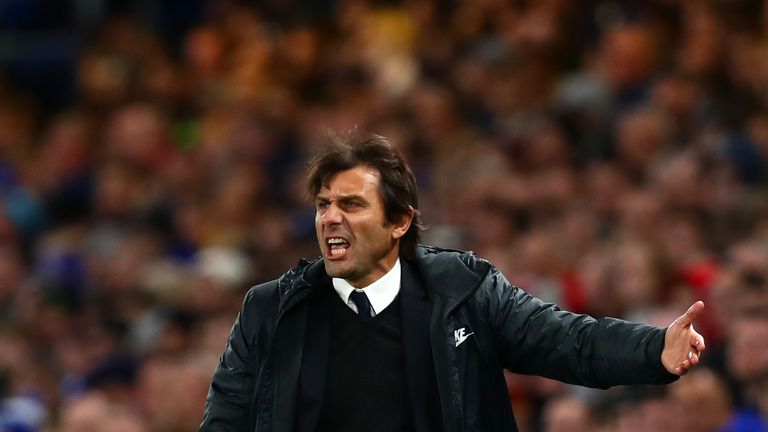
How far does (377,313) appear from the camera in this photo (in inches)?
178

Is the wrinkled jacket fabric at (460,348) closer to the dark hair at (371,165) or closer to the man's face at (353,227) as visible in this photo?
the man's face at (353,227)

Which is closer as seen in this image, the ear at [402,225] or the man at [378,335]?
the man at [378,335]

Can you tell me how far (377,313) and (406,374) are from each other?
0.21 metres

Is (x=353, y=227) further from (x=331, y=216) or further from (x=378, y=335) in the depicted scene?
(x=378, y=335)

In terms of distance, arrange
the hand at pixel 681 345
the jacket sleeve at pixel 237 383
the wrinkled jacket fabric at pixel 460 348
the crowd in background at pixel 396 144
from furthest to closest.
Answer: the crowd in background at pixel 396 144
the jacket sleeve at pixel 237 383
the wrinkled jacket fabric at pixel 460 348
the hand at pixel 681 345

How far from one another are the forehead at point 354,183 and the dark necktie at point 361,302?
0.27 metres

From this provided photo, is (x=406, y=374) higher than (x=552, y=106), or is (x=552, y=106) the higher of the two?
(x=552, y=106)

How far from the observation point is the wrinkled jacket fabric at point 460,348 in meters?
4.31

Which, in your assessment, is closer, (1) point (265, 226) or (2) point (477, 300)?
(2) point (477, 300)

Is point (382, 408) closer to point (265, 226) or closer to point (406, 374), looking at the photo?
point (406, 374)

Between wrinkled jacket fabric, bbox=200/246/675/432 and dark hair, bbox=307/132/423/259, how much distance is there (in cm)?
21

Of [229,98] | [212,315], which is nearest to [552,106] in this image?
[212,315]

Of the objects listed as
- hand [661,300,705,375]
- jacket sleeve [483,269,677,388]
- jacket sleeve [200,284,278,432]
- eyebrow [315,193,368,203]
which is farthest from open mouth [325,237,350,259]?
hand [661,300,705,375]

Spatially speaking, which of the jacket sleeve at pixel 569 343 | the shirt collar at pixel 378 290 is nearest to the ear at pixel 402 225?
the shirt collar at pixel 378 290
